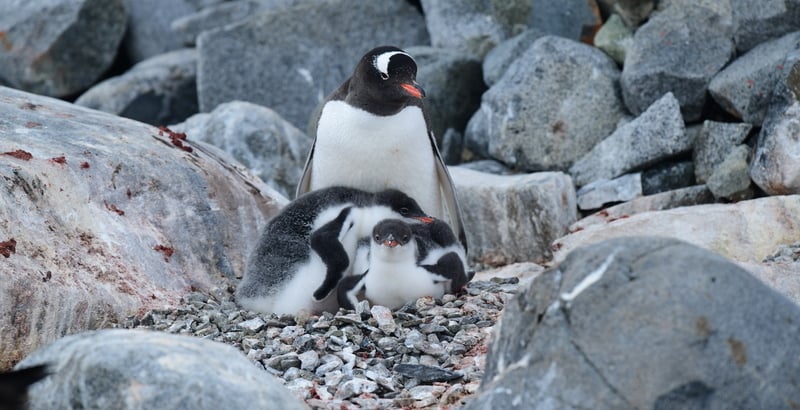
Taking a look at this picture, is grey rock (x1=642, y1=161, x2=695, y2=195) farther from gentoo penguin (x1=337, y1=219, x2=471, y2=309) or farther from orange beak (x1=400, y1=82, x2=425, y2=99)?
gentoo penguin (x1=337, y1=219, x2=471, y2=309)

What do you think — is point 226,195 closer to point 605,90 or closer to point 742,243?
point 742,243

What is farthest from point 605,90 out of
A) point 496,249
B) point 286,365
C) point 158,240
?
point 286,365

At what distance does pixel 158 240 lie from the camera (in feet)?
20.5

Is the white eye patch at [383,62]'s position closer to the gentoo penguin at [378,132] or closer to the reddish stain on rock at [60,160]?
the gentoo penguin at [378,132]

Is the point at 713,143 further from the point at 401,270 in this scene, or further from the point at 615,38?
the point at 401,270

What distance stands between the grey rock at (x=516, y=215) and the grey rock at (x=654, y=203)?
8.0 inches

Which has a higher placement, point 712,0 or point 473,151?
point 712,0

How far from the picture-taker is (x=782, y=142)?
7.73 m

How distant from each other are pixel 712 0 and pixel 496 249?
2.86 metres

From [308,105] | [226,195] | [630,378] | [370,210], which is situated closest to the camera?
[630,378]

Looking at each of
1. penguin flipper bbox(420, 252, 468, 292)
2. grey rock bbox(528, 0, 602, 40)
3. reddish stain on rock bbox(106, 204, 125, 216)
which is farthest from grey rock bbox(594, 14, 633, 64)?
reddish stain on rock bbox(106, 204, 125, 216)

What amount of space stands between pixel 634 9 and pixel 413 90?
14.2 feet

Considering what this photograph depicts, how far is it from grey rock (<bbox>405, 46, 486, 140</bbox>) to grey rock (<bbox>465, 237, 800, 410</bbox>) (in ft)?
24.6

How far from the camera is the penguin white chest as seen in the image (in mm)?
6488
